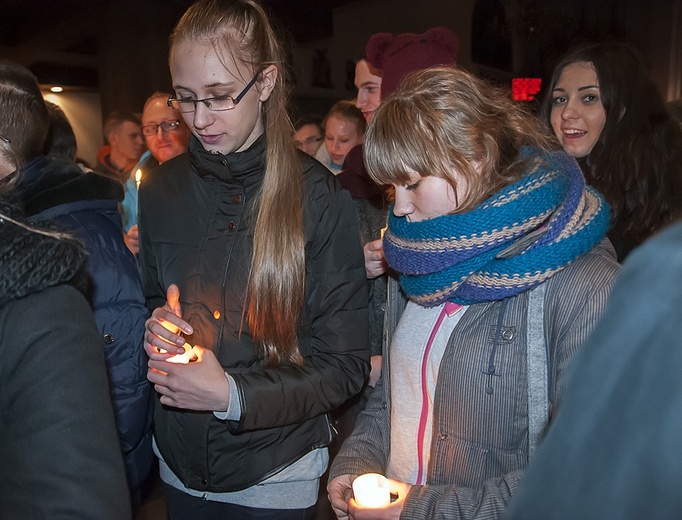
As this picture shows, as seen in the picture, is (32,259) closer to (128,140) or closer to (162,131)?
(162,131)

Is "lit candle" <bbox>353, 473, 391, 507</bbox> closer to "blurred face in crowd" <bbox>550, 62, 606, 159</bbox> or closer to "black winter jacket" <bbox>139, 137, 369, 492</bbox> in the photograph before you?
"black winter jacket" <bbox>139, 137, 369, 492</bbox>

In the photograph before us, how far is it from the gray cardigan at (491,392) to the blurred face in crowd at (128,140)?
15.9 feet

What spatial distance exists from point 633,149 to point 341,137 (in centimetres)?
268

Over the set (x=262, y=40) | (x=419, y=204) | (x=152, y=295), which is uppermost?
(x=262, y=40)

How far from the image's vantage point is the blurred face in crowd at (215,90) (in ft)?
5.72

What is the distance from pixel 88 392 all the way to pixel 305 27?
9.16 metres

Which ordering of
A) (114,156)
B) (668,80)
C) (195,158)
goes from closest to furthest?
(195,158) → (114,156) → (668,80)

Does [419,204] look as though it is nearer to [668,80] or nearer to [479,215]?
[479,215]

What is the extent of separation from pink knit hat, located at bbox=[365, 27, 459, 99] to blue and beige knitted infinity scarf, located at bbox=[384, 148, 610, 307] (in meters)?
1.33

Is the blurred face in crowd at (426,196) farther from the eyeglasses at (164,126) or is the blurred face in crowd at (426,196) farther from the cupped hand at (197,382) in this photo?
the eyeglasses at (164,126)

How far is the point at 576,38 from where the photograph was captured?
31.6ft

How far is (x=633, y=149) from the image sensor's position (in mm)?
2754

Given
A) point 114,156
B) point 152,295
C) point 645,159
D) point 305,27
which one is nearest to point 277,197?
point 152,295

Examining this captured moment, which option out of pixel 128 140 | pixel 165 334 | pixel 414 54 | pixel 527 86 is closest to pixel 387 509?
pixel 165 334
